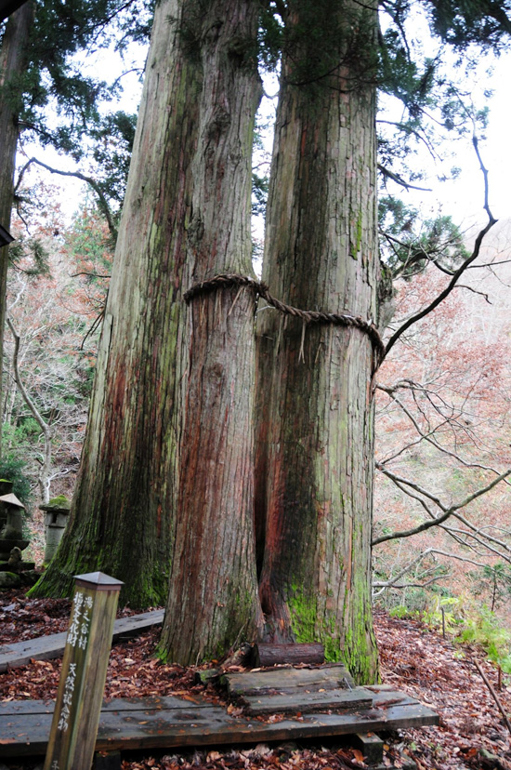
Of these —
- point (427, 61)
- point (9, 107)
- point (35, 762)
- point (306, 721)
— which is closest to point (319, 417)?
point (306, 721)

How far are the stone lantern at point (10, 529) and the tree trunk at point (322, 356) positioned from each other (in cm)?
421

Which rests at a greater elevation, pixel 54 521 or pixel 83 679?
pixel 54 521

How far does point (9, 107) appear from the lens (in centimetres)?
851

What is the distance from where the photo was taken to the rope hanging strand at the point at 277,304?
3391 millimetres

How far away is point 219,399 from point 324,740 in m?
1.86

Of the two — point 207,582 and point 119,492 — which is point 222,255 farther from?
point 119,492

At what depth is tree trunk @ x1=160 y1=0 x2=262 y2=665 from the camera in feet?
10.3

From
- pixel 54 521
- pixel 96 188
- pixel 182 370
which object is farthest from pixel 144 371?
pixel 96 188

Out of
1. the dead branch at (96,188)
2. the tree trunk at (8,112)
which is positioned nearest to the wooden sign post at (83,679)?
the tree trunk at (8,112)

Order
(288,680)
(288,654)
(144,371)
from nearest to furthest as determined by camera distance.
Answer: (288,680) → (288,654) → (144,371)

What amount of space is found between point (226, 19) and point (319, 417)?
299 centimetres

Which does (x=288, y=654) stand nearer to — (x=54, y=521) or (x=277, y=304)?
(x=277, y=304)

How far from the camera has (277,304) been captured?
353 centimetres

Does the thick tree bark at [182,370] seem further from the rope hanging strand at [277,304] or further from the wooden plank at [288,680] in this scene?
the wooden plank at [288,680]
